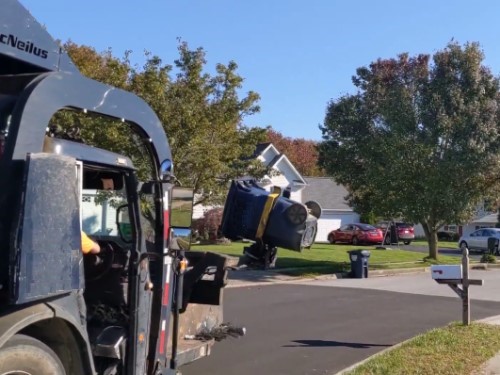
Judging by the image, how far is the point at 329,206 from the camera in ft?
163

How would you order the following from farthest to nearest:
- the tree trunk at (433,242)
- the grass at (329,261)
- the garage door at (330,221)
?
the garage door at (330,221) → the tree trunk at (433,242) → the grass at (329,261)

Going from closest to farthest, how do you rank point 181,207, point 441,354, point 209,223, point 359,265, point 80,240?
point 80,240, point 181,207, point 441,354, point 359,265, point 209,223

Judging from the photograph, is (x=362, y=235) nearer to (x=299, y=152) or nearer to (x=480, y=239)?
(x=480, y=239)

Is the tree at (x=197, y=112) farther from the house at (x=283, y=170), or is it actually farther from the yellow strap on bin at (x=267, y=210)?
the house at (x=283, y=170)

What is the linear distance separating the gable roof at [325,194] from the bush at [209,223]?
17254mm

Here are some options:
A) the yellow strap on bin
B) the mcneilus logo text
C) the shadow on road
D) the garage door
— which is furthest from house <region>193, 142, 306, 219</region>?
the mcneilus logo text

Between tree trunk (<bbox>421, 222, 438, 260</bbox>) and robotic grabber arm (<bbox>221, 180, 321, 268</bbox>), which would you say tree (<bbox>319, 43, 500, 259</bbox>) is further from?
robotic grabber arm (<bbox>221, 180, 321, 268</bbox>)

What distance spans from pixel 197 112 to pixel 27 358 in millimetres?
14064

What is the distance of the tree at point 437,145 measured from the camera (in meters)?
23.5

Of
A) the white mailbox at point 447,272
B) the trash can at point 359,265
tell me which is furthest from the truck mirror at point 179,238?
the trash can at point 359,265

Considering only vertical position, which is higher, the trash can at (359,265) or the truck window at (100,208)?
the truck window at (100,208)

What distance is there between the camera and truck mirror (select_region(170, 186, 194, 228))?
16.9ft

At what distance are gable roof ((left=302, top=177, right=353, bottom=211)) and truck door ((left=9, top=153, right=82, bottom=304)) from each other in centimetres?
4530

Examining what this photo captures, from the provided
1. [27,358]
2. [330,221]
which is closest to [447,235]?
[330,221]
